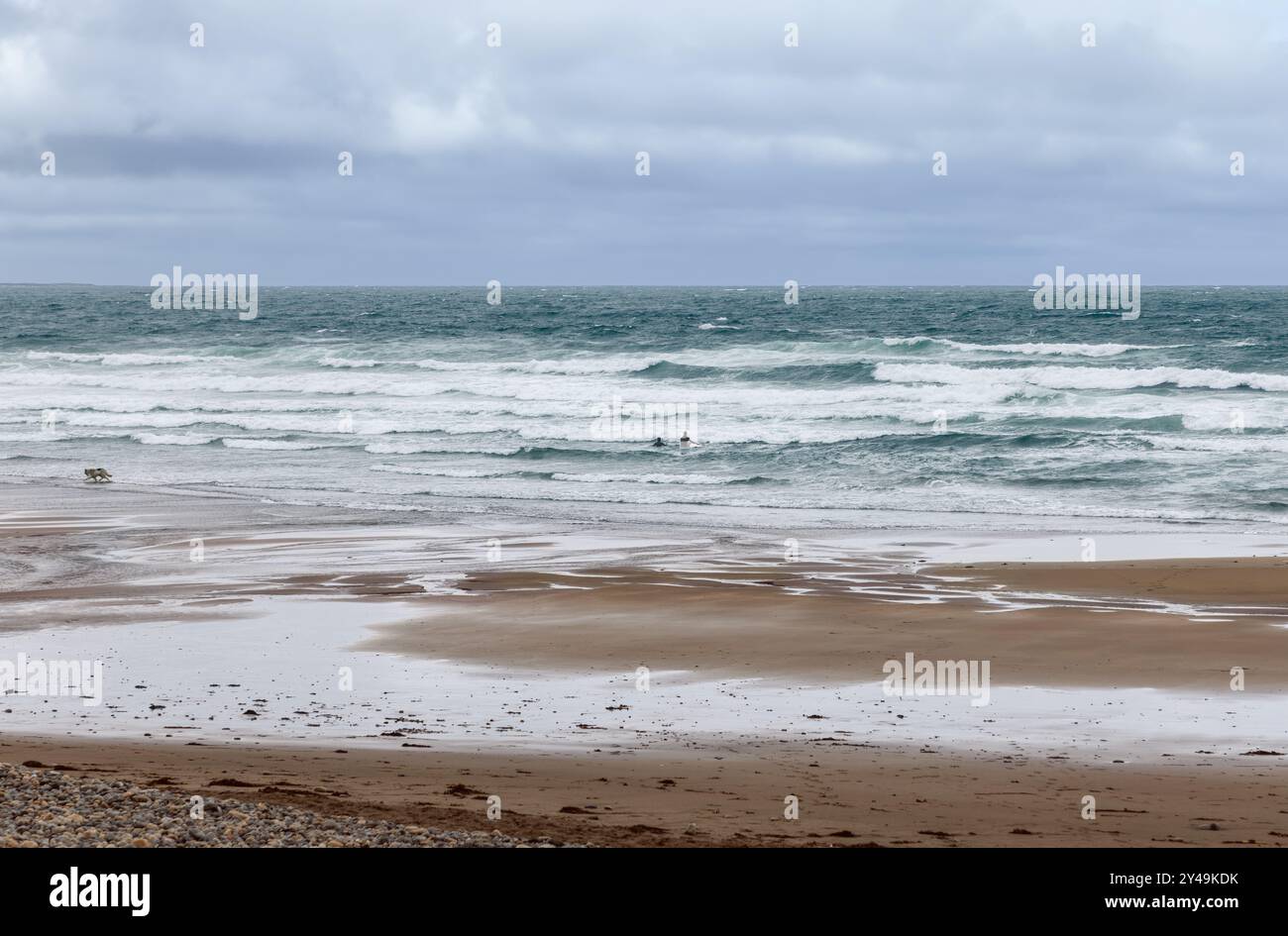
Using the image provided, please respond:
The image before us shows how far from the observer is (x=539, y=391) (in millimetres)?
51250

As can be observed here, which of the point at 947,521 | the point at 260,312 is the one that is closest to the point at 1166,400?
the point at 947,521

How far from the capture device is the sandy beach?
8.59 m

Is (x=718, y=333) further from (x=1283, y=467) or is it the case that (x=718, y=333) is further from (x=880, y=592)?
(x=880, y=592)

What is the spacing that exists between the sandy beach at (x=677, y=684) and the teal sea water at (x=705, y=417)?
258 inches

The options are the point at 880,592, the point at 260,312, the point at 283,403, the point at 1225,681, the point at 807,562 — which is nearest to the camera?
the point at 1225,681

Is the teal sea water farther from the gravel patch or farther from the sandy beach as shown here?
the gravel patch

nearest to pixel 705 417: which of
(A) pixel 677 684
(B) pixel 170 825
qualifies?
(A) pixel 677 684

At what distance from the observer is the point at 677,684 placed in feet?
40.6

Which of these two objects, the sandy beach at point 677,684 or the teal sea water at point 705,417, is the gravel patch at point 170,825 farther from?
the teal sea water at point 705,417

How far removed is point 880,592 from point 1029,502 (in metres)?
11.1

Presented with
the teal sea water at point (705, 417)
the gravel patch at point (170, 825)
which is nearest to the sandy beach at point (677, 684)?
the gravel patch at point (170, 825)
